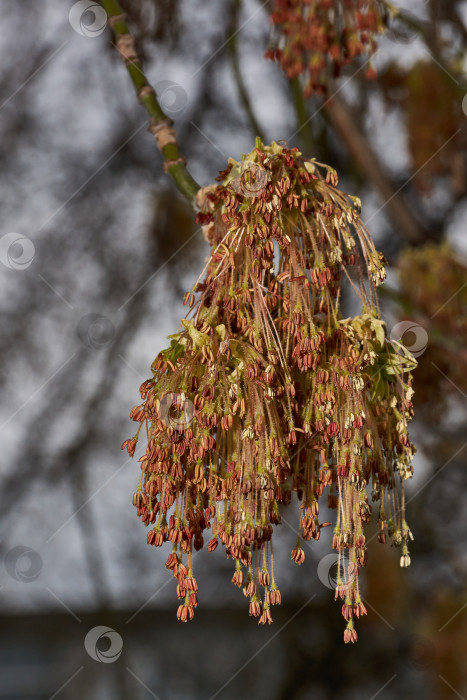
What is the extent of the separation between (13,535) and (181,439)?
2202 mm

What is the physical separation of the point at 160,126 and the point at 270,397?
0.39 metres

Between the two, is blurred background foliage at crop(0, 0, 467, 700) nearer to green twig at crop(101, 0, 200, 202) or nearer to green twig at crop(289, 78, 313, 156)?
green twig at crop(289, 78, 313, 156)

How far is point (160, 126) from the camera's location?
86 centimetres

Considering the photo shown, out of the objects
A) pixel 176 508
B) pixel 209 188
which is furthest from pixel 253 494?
pixel 209 188

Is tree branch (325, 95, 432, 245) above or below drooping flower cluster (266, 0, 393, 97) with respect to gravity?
below

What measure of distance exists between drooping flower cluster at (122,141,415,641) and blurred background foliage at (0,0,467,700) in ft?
6.28

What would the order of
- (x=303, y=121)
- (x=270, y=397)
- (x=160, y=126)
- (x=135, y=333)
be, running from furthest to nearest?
(x=135, y=333), (x=303, y=121), (x=160, y=126), (x=270, y=397)

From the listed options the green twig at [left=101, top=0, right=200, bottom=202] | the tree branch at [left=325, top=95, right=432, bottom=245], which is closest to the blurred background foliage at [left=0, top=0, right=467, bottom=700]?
the tree branch at [left=325, top=95, right=432, bottom=245]

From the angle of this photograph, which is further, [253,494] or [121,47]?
[121,47]

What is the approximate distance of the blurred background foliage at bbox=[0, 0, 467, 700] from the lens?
260 centimetres

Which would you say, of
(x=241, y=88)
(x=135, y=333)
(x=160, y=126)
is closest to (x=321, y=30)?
(x=160, y=126)

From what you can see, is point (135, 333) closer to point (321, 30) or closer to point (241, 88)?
point (241, 88)

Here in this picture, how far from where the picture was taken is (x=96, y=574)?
2604 mm

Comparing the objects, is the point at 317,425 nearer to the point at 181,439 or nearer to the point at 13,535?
the point at 181,439
